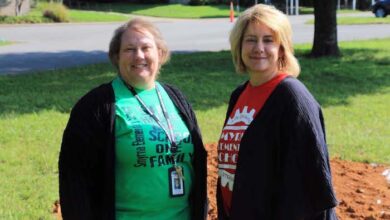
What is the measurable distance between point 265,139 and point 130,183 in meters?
0.67

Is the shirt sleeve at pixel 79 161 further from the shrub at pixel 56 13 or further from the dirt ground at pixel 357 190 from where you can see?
the shrub at pixel 56 13

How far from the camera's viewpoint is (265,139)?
2.43 m

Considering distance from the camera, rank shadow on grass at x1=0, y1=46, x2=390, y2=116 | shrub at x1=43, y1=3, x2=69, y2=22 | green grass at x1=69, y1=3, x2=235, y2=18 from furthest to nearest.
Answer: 1. green grass at x1=69, y1=3, x2=235, y2=18
2. shrub at x1=43, y1=3, x2=69, y2=22
3. shadow on grass at x1=0, y1=46, x2=390, y2=116

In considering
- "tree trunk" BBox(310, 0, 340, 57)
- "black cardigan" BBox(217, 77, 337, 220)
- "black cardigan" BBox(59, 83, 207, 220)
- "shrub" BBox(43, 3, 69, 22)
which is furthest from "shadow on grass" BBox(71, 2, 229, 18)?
"black cardigan" BBox(217, 77, 337, 220)

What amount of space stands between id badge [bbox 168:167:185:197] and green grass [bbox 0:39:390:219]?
2412mm

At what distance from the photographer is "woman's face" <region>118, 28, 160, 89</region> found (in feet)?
9.02

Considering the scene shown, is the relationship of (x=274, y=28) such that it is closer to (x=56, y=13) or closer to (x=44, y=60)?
(x=44, y=60)

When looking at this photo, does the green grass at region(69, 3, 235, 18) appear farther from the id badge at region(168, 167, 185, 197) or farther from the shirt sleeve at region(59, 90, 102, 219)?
the shirt sleeve at region(59, 90, 102, 219)

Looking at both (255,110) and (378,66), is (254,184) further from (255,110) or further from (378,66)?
(378,66)

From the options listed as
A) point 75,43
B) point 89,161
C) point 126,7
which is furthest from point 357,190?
point 126,7

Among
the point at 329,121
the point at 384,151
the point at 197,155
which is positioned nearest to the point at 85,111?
the point at 197,155

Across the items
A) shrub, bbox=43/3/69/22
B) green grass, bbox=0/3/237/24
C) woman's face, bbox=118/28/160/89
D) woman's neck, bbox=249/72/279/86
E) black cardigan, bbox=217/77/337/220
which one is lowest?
green grass, bbox=0/3/237/24

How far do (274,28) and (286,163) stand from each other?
585 mm

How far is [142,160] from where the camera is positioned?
267cm
